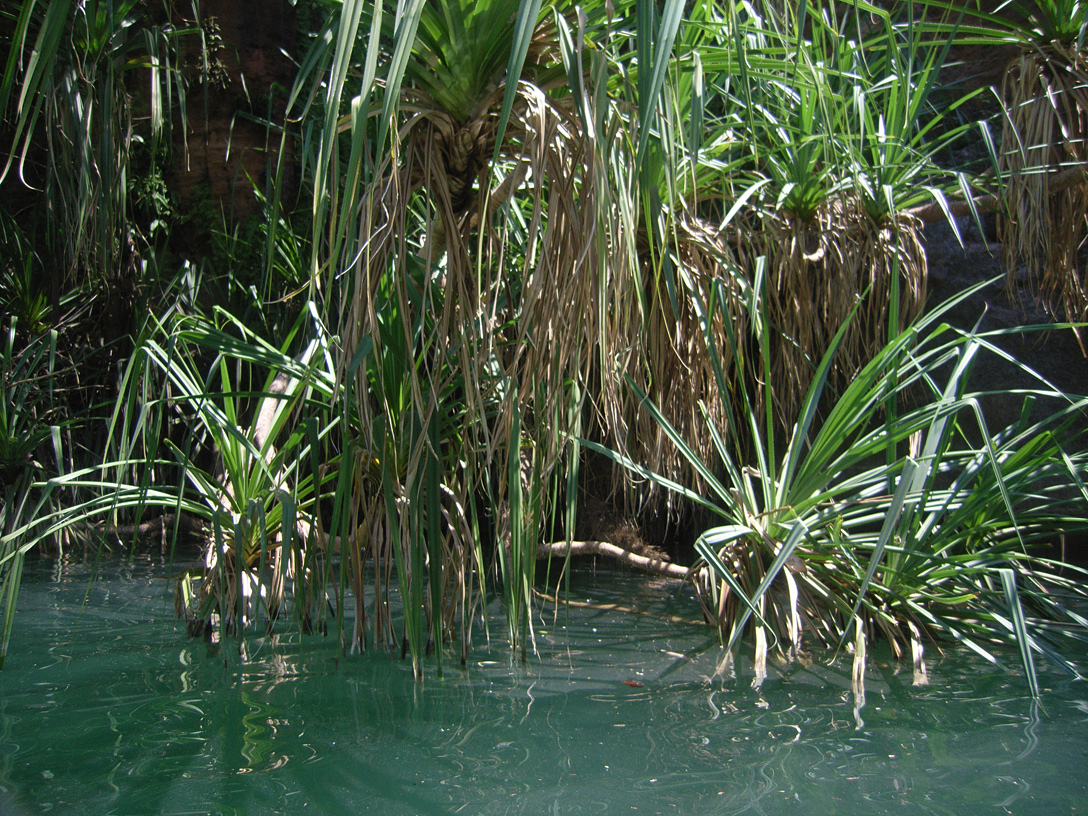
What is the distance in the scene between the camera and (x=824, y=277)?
291cm

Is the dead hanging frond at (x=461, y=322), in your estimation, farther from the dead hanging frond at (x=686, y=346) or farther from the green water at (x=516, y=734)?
the dead hanging frond at (x=686, y=346)

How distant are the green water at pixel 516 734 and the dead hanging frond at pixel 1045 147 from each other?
1465mm

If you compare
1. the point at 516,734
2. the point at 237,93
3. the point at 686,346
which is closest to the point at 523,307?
the point at 516,734

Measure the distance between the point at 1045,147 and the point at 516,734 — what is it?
93.4 inches

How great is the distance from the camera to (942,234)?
14.0 feet

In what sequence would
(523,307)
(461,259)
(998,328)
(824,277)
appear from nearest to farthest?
(523,307), (461,259), (824,277), (998,328)

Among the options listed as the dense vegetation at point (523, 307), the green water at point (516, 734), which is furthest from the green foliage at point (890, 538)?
the green water at point (516, 734)

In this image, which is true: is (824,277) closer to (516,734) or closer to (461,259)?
(461,259)

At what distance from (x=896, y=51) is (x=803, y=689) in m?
1.81

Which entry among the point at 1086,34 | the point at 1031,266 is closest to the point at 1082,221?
the point at 1031,266

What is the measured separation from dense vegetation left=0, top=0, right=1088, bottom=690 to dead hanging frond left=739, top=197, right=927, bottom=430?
0.6 inches

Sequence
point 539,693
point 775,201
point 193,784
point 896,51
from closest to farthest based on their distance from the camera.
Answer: point 193,784, point 539,693, point 896,51, point 775,201

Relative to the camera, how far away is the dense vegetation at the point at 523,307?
1.42 m

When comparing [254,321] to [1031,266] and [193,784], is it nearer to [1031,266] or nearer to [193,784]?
[193,784]
